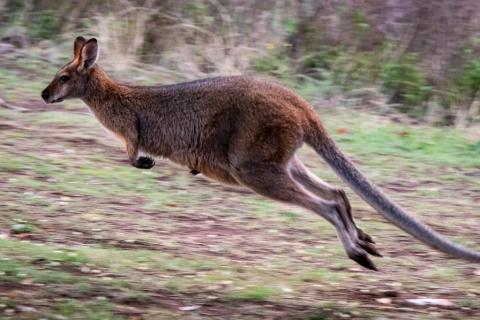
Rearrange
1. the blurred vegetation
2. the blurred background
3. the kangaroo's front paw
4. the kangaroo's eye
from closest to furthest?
the blurred background → the kangaroo's front paw → the kangaroo's eye → the blurred vegetation

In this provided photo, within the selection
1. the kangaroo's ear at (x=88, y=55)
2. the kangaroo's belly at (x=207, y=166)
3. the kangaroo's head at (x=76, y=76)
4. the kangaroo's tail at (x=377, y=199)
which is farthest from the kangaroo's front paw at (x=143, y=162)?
the kangaroo's tail at (x=377, y=199)

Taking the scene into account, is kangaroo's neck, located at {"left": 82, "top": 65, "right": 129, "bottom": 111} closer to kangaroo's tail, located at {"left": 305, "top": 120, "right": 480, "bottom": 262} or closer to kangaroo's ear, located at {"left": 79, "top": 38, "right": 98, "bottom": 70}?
kangaroo's ear, located at {"left": 79, "top": 38, "right": 98, "bottom": 70}

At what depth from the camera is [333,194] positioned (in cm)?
635

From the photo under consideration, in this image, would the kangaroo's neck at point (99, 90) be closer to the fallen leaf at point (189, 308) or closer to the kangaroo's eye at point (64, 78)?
the kangaroo's eye at point (64, 78)

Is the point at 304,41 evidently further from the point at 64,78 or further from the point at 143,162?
the point at 143,162

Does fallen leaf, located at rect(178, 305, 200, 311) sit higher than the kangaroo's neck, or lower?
lower

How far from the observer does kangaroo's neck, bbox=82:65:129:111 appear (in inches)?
275

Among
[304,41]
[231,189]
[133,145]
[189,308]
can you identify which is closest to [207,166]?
[133,145]

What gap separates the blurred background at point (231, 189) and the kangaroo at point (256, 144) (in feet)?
1.48

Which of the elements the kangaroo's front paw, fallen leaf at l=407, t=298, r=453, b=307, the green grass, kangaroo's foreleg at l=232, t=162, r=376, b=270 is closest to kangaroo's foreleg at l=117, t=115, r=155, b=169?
the kangaroo's front paw

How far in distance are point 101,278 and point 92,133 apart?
12.4 ft

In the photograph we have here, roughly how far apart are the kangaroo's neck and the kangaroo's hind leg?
1357 mm

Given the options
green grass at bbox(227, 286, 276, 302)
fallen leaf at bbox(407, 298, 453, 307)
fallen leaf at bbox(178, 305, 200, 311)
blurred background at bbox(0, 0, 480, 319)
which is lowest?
fallen leaf at bbox(178, 305, 200, 311)

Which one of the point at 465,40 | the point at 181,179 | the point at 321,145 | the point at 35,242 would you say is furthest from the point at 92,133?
the point at 465,40
